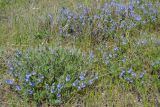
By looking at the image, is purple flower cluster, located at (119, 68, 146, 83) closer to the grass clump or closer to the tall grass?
the tall grass

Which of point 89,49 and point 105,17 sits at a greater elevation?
point 105,17

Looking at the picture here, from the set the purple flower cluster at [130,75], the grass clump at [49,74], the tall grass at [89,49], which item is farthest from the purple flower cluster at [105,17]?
the purple flower cluster at [130,75]

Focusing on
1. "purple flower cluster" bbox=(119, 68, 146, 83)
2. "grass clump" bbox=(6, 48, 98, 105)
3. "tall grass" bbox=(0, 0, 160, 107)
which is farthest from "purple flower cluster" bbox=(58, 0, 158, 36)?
"purple flower cluster" bbox=(119, 68, 146, 83)

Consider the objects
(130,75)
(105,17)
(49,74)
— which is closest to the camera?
(49,74)

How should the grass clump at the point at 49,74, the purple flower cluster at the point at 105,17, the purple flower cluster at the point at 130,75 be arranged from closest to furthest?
1. the grass clump at the point at 49,74
2. the purple flower cluster at the point at 130,75
3. the purple flower cluster at the point at 105,17

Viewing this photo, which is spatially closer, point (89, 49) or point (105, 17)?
point (89, 49)

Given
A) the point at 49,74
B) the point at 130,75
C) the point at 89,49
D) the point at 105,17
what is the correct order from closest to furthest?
the point at 49,74 < the point at 130,75 < the point at 89,49 < the point at 105,17

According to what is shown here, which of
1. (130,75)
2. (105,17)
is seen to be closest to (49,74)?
(130,75)

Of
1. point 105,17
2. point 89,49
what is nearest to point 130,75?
point 89,49

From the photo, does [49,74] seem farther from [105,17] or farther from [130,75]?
[105,17]

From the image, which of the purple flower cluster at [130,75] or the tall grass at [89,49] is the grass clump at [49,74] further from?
the purple flower cluster at [130,75]

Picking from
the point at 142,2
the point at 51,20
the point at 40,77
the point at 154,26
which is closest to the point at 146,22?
the point at 154,26

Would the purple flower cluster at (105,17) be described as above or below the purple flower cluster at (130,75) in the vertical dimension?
above

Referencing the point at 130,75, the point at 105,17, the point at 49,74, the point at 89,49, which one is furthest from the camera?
the point at 105,17
